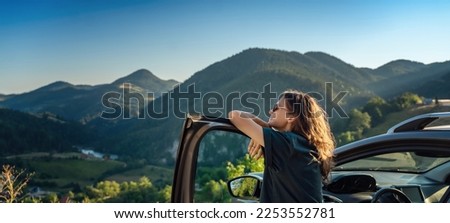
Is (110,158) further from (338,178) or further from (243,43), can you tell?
(338,178)

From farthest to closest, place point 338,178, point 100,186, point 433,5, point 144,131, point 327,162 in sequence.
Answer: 1. point 144,131
2. point 433,5
3. point 100,186
4. point 338,178
5. point 327,162

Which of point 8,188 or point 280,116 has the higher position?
point 280,116

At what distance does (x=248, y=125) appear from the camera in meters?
1.52

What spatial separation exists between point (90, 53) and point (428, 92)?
46160 millimetres

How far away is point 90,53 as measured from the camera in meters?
75.1

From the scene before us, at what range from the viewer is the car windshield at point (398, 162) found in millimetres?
1877

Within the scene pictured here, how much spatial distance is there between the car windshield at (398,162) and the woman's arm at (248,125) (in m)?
0.55

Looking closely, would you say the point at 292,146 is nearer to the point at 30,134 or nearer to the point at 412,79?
the point at 30,134

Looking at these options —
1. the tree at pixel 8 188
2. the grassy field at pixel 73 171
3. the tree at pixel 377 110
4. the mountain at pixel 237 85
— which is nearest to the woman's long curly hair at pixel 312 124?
the tree at pixel 8 188

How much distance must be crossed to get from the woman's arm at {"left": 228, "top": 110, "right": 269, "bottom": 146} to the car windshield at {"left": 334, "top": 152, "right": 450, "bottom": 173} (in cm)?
55

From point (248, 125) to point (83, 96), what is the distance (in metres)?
75.9

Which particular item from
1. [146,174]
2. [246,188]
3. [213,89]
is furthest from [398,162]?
[213,89]

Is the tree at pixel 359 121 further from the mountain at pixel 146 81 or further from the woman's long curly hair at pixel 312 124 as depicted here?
the woman's long curly hair at pixel 312 124
